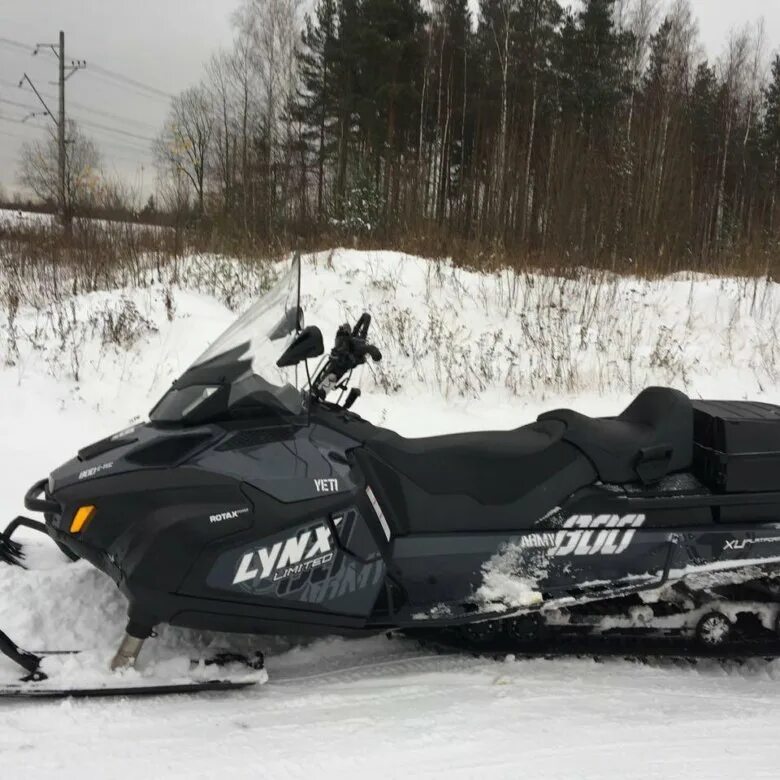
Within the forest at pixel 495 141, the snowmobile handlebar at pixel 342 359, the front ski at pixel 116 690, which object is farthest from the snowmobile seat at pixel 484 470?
the forest at pixel 495 141

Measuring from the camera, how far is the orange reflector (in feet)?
6.82

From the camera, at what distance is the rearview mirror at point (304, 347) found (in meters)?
2.16

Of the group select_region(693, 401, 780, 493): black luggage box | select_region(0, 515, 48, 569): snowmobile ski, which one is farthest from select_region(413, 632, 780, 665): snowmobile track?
select_region(0, 515, 48, 569): snowmobile ski

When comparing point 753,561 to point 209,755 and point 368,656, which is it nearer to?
point 368,656

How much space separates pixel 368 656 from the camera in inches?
97.1

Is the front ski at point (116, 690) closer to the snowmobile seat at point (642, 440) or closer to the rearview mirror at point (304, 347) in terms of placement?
the rearview mirror at point (304, 347)

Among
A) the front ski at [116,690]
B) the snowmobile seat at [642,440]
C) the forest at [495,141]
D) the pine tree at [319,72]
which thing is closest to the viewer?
the front ski at [116,690]

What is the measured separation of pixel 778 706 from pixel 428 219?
8.75 metres

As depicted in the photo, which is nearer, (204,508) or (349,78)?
(204,508)

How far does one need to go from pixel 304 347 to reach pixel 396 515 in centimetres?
65

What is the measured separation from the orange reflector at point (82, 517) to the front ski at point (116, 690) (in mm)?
471

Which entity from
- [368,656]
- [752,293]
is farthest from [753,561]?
[752,293]

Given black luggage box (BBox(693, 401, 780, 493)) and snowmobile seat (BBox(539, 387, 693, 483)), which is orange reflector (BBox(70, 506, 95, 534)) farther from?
black luggage box (BBox(693, 401, 780, 493))

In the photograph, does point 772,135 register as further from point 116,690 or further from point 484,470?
point 116,690
